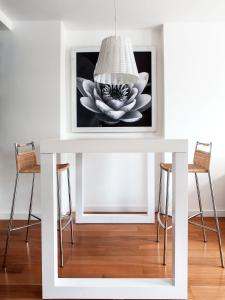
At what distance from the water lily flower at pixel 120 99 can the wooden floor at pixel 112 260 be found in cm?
134

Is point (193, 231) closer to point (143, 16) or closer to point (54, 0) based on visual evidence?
point (143, 16)

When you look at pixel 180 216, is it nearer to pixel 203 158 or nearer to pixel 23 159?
pixel 203 158

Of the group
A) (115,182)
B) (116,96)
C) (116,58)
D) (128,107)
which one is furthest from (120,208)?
(116,58)

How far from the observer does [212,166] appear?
3.51m

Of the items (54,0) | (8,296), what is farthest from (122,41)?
(8,296)

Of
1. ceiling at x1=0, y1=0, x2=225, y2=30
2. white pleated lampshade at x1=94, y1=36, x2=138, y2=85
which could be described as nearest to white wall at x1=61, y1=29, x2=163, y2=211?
ceiling at x1=0, y1=0, x2=225, y2=30

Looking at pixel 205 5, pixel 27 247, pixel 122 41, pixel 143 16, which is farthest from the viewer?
pixel 143 16

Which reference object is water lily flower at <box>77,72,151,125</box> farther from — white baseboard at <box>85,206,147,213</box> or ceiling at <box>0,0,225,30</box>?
white baseboard at <box>85,206,147,213</box>

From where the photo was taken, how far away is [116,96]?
140 inches

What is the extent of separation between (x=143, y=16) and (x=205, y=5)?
65 cm

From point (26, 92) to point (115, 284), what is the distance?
2383mm

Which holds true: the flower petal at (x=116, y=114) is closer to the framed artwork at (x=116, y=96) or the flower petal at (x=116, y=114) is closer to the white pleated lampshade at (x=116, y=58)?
the framed artwork at (x=116, y=96)

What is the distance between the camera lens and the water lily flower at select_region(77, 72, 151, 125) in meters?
3.55

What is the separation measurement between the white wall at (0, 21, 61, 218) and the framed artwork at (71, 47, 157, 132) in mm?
313
